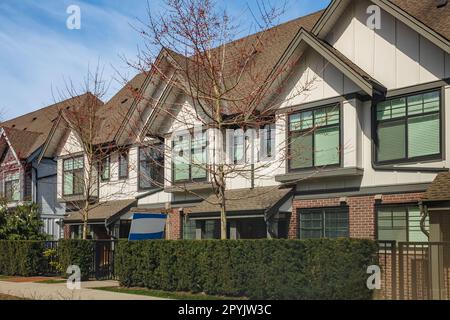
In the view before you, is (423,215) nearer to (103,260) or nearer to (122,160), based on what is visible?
(103,260)

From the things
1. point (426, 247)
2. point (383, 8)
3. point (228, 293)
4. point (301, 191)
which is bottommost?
point (228, 293)

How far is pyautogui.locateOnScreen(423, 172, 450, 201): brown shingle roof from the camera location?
48.0 feet

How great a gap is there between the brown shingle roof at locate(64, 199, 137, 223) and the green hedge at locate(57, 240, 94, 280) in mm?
4816

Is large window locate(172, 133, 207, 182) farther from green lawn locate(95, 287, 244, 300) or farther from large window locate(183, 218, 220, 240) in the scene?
green lawn locate(95, 287, 244, 300)

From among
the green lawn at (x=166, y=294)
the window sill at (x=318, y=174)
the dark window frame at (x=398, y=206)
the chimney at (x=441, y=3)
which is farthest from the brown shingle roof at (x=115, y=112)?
the dark window frame at (x=398, y=206)

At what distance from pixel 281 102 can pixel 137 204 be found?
9.72 meters

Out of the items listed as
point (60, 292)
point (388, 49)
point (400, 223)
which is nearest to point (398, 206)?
point (400, 223)

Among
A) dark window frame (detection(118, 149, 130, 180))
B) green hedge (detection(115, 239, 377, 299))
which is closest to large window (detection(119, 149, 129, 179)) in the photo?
dark window frame (detection(118, 149, 130, 180))

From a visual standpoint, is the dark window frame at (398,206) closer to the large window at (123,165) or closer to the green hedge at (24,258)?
the green hedge at (24,258)

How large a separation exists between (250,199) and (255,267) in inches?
206

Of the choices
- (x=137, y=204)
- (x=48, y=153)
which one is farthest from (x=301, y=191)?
(x=48, y=153)

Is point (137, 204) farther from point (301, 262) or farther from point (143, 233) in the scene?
point (301, 262)

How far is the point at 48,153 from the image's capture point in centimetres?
3266
